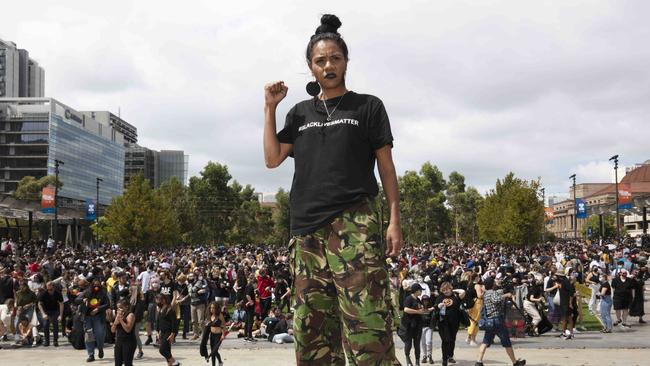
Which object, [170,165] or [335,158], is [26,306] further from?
[170,165]

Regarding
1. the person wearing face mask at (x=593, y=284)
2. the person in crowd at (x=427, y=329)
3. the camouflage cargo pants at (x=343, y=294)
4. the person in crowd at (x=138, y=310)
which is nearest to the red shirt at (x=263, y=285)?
the person in crowd at (x=138, y=310)

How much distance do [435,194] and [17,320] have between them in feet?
306

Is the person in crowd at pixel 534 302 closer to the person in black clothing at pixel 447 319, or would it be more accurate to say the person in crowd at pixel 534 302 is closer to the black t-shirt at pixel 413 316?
the person in black clothing at pixel 447 319

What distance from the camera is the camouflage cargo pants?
3.28 meters

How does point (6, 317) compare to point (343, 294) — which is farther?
point (6, 317)

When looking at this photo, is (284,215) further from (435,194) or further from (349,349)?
(349,349)

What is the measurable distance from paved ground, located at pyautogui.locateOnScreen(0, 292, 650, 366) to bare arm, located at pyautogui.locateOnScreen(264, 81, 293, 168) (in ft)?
38.4

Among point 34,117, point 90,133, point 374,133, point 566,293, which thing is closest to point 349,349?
point 374,133

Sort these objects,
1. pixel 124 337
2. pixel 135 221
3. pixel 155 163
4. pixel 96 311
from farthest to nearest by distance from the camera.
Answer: pixel 155 163
pixel 135 221
pixel 96 311
pixel 124 337

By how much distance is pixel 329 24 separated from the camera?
3.72 m

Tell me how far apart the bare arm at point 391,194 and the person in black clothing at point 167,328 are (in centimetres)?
1126

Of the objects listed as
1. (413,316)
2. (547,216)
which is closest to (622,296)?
(413,316)

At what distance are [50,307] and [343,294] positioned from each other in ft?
56.8

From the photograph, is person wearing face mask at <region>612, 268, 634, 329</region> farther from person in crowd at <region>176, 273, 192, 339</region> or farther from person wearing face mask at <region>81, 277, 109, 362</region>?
person wearing face mask at <region>81, 277, 109, 362</region>
